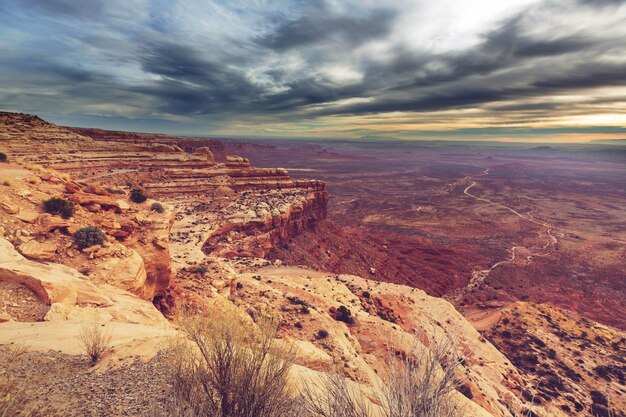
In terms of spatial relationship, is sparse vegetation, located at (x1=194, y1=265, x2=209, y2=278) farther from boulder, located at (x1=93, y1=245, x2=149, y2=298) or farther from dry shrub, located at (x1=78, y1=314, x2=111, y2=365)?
dry shrub, located at (x1=78, y1=314, x2=111, y2=365)

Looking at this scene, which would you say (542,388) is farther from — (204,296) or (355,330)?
(204,296)

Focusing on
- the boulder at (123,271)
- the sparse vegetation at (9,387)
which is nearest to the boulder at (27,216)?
the boulder at (123,271)

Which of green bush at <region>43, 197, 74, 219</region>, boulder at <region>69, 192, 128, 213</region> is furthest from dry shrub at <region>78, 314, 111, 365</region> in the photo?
boulder at <region>69, 192, 128, 213</region>

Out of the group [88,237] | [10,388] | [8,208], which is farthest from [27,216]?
[10,388]

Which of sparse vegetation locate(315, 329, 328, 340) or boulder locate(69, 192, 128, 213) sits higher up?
boulder locate(69, 192, 128, 213)

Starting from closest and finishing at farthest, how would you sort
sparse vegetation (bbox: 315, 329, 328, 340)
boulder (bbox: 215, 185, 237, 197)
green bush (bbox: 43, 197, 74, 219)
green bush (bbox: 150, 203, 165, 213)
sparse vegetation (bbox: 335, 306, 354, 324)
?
green bush (bbox: 43, 197, 74, 219) → sparse vegetation (bbox: 315, 329, 328, 340) → sparse vegetation (bbox: 335, 306, 354, 324) → green bush (bbox: 150, 203, 165, 213) → boulder (bbox: 215, 185, 237, 197)

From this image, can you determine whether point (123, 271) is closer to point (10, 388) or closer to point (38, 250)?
point (38, 250)

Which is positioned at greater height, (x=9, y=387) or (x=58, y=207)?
(x=58, y=207)

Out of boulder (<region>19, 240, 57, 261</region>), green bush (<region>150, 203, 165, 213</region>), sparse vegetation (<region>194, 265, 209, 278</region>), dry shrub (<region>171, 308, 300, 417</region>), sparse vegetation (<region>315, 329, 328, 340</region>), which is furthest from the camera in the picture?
green bush (<region>150, 203, 165, 213</region>)
